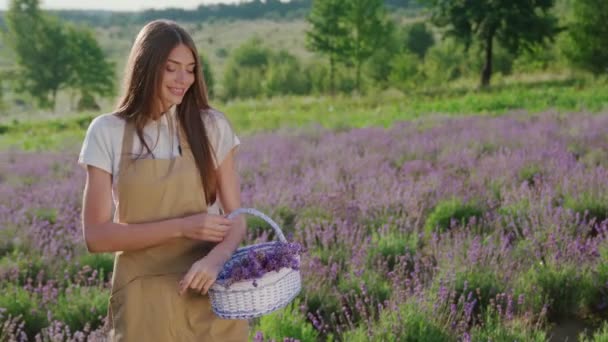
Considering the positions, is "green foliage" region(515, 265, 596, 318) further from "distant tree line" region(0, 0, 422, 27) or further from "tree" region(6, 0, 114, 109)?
"distant tree line" region(0, 0, 422, 27)

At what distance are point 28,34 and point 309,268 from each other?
4860cm

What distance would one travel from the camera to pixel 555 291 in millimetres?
3723

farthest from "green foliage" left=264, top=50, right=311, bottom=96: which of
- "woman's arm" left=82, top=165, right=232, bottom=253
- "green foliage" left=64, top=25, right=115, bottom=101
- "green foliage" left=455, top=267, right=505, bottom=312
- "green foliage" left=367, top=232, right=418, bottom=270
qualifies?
"woman's arm" left=82, top=165, right=232, bottom=253

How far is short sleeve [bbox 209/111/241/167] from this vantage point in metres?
2.04

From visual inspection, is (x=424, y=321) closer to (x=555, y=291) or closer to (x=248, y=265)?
(x=555, y=291)

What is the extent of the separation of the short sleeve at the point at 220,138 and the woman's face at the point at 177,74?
6.6 inches

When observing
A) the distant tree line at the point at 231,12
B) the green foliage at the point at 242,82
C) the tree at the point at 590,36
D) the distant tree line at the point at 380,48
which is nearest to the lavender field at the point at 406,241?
the tree at the point at 590,36

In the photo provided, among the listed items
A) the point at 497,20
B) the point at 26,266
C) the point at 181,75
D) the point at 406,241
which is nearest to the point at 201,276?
the point at 181,75

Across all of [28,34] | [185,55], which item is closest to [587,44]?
[185,55]

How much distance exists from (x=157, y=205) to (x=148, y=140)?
0.22 meters

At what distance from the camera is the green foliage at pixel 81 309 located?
3.63 m

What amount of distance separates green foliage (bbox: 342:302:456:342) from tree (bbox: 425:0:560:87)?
24731 mm

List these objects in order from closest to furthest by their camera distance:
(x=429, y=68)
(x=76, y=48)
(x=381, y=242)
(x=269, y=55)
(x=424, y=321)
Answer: (x=424, y=321) → (x=381, y=242) → (x=429, y=68) → (x=76, y=48) → (x=269, y=55)

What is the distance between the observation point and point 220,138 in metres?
2.04
